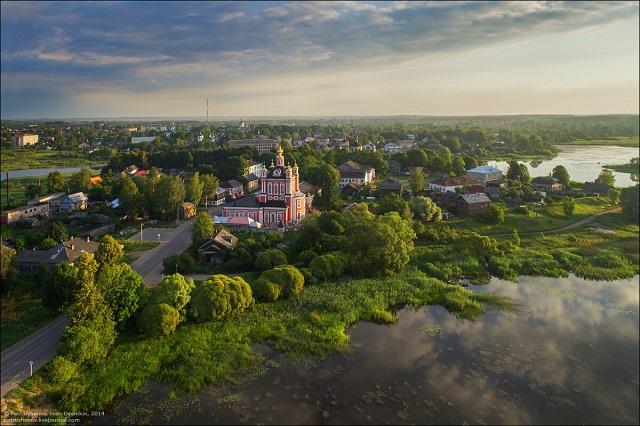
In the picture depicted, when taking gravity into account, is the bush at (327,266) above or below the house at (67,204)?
below

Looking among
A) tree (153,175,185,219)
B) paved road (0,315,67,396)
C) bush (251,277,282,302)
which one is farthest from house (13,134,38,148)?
bush (251,277,282,302)

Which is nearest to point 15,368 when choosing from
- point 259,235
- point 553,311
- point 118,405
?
point 118,405

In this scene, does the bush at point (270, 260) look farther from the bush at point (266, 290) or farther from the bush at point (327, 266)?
the bush at point (266, 290)

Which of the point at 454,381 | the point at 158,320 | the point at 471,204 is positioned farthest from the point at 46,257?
the point at 471,204

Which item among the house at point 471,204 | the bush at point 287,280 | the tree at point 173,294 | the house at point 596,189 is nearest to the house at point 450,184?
the house at point 471,204

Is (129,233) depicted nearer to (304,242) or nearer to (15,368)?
(304,242)

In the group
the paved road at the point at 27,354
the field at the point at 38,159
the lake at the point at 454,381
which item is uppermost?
the field at the point at 38,159

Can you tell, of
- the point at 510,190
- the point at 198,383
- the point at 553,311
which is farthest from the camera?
the point at 510,190

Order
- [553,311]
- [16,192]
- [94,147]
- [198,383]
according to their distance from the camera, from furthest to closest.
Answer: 1. [94,147]
2. [16,192]
3. [553,311]
4. [198,383]

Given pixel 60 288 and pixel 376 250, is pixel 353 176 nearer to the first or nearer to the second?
pixel 376 250
